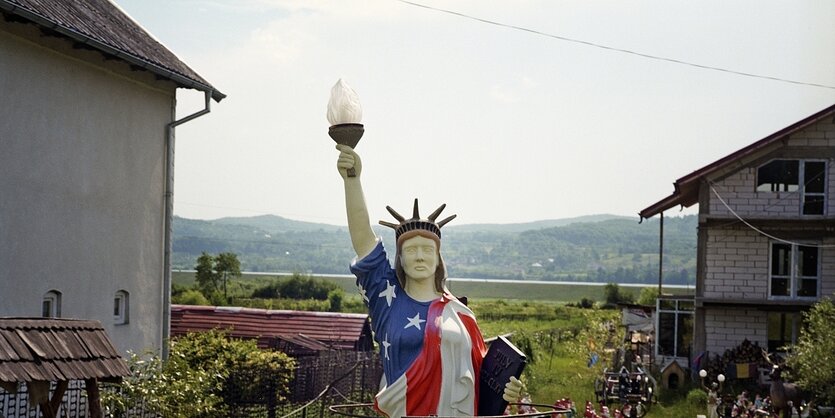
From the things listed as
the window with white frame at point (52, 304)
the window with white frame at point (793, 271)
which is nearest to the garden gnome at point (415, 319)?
the window with white frame at point (52, 304)

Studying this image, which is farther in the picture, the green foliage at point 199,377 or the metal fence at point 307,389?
the metal fence at point 307,389

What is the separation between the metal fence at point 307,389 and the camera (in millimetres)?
18016

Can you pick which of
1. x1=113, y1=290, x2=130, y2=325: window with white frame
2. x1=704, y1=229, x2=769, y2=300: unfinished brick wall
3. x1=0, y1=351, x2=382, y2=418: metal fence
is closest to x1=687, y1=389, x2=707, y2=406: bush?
x1=704, y1=229, x2=769, y2=300: unfinished brick wall

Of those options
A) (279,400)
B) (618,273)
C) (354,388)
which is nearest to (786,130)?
(354,388)

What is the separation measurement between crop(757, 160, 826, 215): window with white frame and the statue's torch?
59.2 feet

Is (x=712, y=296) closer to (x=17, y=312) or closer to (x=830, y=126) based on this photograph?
(x=830, y=126)

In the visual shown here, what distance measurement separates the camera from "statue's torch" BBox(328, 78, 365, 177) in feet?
34.6

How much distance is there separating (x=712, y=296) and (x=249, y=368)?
1188cm

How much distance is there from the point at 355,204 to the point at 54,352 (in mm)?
2776

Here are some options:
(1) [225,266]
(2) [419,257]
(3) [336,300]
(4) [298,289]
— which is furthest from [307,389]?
(4) [298,289]

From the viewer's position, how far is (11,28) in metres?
14.3

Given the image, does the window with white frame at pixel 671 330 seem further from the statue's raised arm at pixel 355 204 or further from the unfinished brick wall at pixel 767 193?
the statue's raised arm at pixel 355 204

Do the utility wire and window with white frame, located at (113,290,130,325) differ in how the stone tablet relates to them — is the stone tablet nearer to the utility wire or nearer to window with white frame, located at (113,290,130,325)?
window with white frame, located at (113,290,130,325)

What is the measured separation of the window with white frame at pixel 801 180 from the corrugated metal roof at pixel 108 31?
13.5 meters
